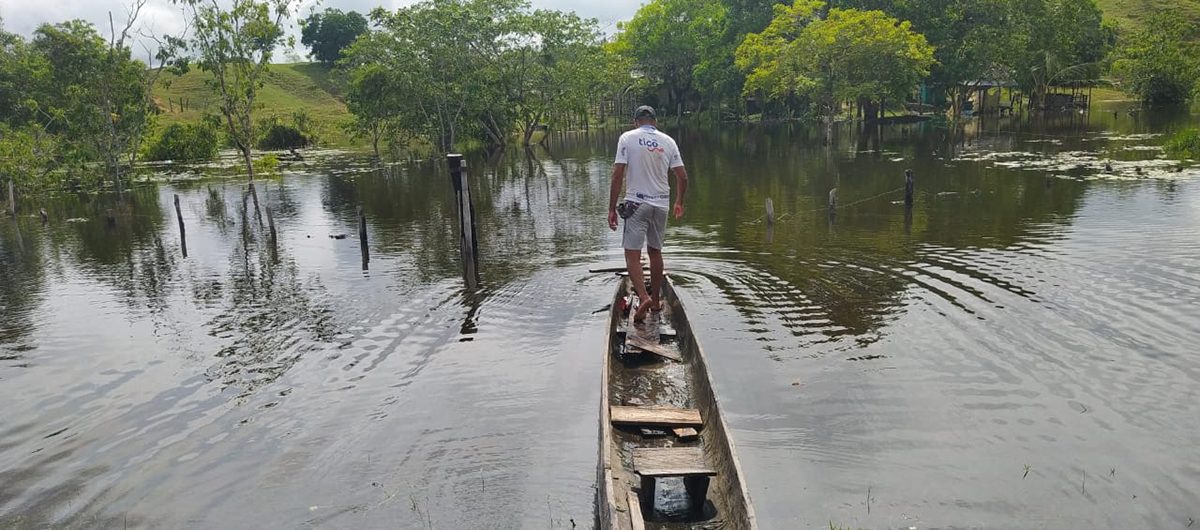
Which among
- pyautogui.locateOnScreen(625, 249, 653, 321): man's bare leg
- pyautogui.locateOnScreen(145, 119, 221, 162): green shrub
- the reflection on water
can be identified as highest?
pyautogui.locateOnScreen(145, 119, 221, 162): green shrub

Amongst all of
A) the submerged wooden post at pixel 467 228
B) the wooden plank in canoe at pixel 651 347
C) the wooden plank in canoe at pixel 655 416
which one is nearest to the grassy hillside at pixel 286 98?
the submerged wooden post at pixel 467 228

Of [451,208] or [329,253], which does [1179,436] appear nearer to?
[329,253]

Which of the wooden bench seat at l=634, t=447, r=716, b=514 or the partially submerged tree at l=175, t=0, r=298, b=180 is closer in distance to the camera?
the wooden bench seat at l=634, t=447, r=716, b=514

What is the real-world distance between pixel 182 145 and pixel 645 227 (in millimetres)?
56268

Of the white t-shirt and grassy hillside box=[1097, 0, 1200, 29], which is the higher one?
grassy hillside box=[1097, 0, 1200, 29]

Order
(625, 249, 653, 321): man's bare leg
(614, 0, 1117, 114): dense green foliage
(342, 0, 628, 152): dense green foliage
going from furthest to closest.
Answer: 1. (614, 0, 1117, 114): dense green foliage
2. (342, 0, 628, 152): dense green foliage
3. (625, 249, 653, 321): man's bare leg

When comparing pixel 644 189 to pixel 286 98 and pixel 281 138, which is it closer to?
pixel 281 138

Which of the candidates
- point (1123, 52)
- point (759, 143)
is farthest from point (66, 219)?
point (1123, 52)

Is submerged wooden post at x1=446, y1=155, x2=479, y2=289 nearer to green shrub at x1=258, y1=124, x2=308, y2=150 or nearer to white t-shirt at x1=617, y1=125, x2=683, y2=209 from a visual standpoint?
white t-shirt at x1=617, y1=125, x2=683, y2=209

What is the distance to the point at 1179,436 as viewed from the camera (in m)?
7.49

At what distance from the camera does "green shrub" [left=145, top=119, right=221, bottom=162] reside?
182 ft

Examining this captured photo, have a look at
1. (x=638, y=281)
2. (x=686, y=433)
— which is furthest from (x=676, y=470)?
(x=638, y=281)

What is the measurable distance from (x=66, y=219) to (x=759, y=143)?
124 ft

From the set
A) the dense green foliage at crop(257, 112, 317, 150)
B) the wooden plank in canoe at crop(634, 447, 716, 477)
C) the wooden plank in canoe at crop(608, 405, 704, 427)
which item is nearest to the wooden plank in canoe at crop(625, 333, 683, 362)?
the wooden plank in canoe at crop(608, 405, 704, 427)
